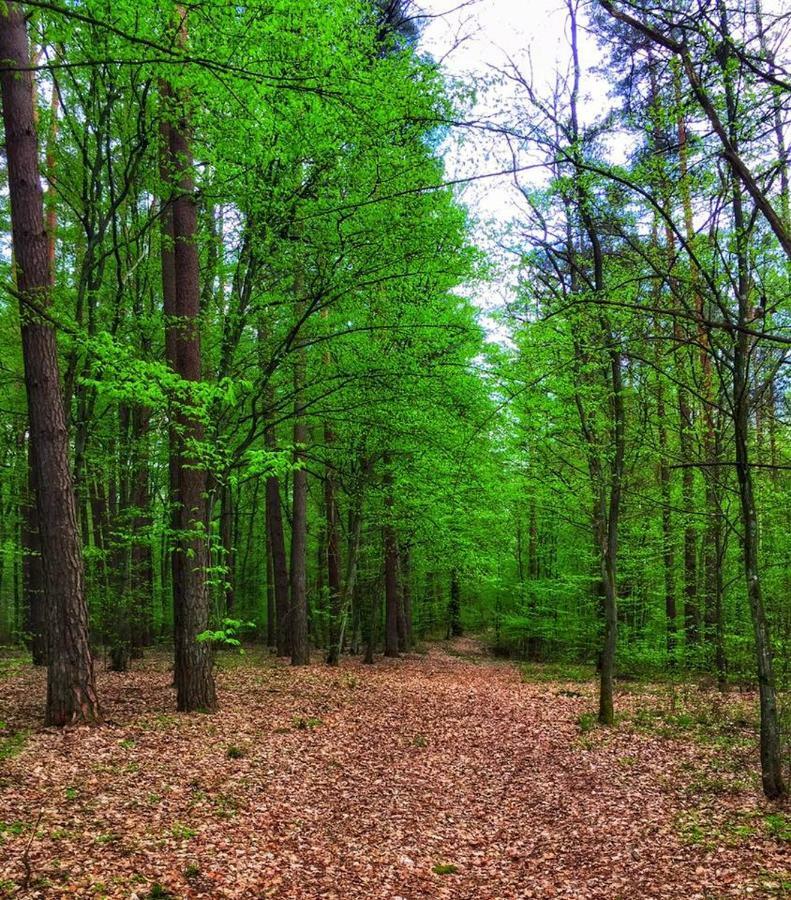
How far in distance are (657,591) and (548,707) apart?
7.26 m

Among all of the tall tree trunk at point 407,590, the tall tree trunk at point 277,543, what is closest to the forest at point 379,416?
the tall tree trunk at point 277,543

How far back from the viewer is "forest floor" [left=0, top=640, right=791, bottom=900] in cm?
491

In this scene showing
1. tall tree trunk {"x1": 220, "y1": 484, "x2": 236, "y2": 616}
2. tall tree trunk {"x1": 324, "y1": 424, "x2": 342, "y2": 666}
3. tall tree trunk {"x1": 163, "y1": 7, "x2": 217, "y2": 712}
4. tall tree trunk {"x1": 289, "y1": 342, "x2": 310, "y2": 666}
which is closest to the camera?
tall tree trunk {"x1": 163, "y1": 7, "x2": 217, "y2": 712}

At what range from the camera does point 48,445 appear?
7523 mm

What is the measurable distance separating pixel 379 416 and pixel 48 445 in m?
5.38

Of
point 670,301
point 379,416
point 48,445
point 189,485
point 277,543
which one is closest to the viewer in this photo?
point 48,445

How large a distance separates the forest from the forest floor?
52mm

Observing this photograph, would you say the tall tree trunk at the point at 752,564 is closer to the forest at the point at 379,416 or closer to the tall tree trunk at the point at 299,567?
the forest at the point at 379,416

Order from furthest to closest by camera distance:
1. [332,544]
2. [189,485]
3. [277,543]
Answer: [277,543] → [332,544] → [189,485]

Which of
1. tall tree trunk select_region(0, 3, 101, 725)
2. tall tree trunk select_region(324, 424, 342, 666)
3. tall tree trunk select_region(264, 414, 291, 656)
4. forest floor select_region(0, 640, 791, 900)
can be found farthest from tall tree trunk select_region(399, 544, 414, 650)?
tall tree trunk select_region(0, 3, 101, 725)

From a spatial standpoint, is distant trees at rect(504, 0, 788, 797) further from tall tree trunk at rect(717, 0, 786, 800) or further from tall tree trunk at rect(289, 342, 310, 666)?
tall tree trunk at rect(289, 342, 310, 666)

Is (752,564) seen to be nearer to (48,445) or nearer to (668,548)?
(48,445)

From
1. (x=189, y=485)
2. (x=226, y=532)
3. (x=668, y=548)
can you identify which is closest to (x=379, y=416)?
(x=189, y=485)

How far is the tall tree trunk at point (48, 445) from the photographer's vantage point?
293 inches
